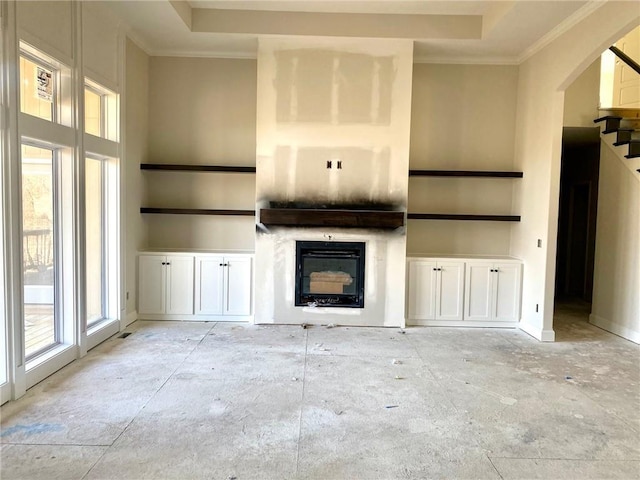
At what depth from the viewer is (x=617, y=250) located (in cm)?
509

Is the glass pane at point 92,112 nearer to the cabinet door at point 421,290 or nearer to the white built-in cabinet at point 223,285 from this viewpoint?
the white built-in cabinet at point 223,285

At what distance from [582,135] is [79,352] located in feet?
22.5

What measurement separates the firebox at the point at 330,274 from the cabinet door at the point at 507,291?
67.2 inches

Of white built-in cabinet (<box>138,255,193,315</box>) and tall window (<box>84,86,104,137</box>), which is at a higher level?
tall window (<box>84,86,104,137</box>)

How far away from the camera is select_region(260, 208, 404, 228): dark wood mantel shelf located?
192 inches

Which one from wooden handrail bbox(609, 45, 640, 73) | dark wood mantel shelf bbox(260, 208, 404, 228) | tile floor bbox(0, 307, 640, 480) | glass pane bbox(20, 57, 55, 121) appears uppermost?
wooden handrail bbox(609, 45, 640, 73)

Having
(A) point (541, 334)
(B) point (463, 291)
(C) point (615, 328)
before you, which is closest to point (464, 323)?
(B) point (463, 291)

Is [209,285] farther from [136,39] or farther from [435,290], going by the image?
[136,39]

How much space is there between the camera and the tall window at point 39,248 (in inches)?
131

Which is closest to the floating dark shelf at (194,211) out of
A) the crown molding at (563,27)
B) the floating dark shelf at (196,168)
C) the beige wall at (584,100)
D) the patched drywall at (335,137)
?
the patched drywall at (335,137)

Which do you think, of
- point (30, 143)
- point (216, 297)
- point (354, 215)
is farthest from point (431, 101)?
point (30, 143)

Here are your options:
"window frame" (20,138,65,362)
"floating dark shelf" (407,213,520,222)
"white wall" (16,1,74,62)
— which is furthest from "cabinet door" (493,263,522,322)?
"white wall" (16,1,74,62)

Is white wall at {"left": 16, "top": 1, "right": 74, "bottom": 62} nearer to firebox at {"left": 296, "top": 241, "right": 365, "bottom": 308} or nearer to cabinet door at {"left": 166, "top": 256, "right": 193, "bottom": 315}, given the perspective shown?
cabinet door at {"left": 166, "top": 256, "right": 193, "bottom": 315}

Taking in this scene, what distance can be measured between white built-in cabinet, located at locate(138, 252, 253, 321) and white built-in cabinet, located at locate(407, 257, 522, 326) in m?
2.10
